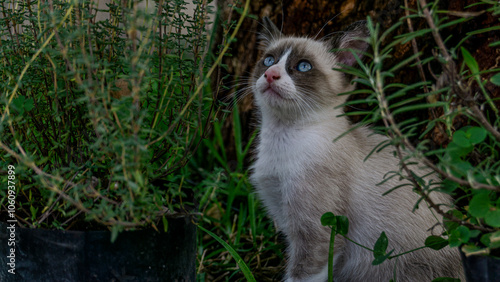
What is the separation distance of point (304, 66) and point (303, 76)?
0.26 ft

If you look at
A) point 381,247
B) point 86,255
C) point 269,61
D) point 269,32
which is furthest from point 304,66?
point 86,255

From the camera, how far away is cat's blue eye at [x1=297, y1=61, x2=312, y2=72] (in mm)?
2244

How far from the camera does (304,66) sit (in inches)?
88.7

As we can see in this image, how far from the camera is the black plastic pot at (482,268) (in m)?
1.29

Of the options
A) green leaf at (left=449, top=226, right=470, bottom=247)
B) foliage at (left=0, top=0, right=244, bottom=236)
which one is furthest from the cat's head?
green leaf at (left=449, top=226, right=470, bottom=247)

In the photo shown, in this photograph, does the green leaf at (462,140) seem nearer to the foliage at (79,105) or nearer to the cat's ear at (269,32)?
the foliage at (79,105)

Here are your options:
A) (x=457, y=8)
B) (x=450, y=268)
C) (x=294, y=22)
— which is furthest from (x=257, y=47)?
(x=450, y=268)

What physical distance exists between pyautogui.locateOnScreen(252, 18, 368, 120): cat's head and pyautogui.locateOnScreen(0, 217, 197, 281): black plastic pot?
0.79 m

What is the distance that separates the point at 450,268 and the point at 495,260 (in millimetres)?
719

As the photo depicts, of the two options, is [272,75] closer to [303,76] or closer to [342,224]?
[303,76]

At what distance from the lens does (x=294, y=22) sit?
2943 mm

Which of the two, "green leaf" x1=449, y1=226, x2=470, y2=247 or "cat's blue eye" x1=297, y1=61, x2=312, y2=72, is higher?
"cat's blue eye" x1=297, y1=61, x2=312, y2=72

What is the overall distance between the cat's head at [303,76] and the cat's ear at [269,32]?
173mm

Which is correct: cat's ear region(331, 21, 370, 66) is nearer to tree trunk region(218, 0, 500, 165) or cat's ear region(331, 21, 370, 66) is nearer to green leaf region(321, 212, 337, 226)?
tree trunk region(218, 0, 500, 165)
